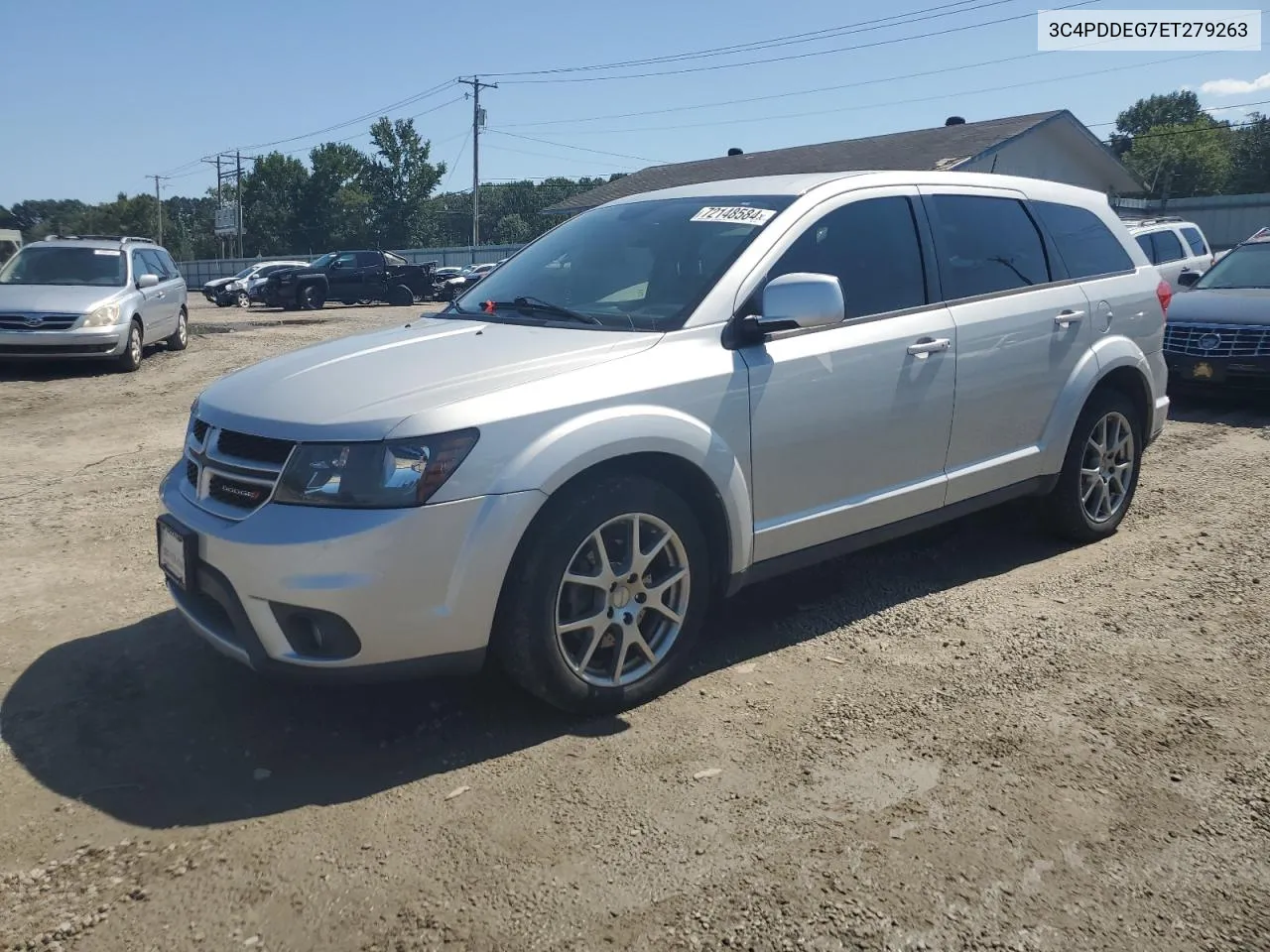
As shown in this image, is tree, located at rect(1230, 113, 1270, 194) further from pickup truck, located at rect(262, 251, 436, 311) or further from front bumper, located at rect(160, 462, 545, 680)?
front bumper, located at rect(160, 462, 545, 680)

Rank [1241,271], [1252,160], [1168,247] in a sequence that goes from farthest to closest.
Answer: [1252,160] → [1168,247] → [1241,271]

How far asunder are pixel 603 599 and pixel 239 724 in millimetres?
1293

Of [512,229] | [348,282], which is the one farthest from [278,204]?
[348,282]

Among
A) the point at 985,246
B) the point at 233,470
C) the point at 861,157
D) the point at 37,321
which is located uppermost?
the point at 861,157

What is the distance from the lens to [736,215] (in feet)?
13.7

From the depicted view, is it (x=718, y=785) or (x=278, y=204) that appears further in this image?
(x=278, y=204)

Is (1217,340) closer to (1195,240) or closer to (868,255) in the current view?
(868,255)

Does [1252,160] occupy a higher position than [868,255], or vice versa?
[1252,160]

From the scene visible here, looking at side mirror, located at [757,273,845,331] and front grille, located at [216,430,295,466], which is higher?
side mirror, located at [757,273,845,331]

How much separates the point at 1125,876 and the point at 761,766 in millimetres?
1031

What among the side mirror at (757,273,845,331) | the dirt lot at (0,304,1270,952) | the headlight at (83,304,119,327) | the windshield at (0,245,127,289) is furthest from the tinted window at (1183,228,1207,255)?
the windshield at (0,245,127,289)

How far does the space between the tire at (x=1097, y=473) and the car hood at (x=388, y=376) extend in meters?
2.61

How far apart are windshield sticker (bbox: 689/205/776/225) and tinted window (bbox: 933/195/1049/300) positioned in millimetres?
940

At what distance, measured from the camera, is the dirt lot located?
2.51m
